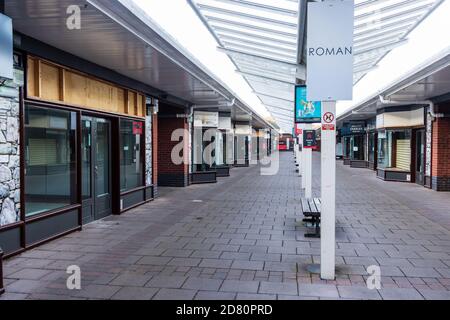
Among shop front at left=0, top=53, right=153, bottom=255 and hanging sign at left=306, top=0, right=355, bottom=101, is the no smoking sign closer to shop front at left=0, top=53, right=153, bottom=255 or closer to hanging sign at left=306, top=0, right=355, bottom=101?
hanging sign at left=306, top=0, right=355, bottom=101

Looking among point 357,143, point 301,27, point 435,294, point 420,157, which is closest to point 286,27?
point 301,27

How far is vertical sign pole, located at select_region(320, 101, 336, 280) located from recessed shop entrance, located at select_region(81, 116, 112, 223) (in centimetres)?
481

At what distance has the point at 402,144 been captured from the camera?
55.6ft

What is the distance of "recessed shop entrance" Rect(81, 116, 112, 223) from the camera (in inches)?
313

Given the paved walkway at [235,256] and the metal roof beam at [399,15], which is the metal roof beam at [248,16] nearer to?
the metal roof beam at [399,15]

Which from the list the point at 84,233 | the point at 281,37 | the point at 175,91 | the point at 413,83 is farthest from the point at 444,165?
the point at 84,233

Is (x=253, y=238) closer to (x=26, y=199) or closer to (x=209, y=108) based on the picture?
(x=26, y=199)

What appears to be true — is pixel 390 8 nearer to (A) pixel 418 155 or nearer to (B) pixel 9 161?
(B) pixel 9 161

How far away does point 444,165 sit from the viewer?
13.1 meters

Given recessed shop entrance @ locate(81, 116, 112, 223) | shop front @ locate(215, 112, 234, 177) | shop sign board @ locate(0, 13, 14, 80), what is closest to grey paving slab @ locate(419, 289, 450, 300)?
shop sign board @ locate(0, 13, 14, 80)

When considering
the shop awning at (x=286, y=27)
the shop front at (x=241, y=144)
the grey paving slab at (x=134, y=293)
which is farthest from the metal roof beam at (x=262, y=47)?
the shop front at (x=241, y=144)

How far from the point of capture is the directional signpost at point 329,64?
4.52 m

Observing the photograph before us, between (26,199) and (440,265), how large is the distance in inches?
222
